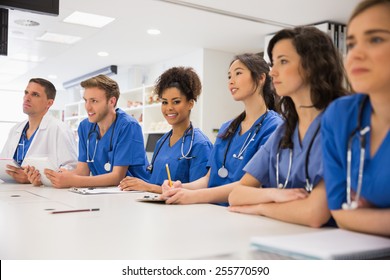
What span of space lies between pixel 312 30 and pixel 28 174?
1889 mm

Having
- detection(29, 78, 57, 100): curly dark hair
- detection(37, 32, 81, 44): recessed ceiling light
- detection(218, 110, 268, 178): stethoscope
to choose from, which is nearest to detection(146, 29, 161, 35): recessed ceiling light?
detection(37, 32, 81, 44): recessed ceiling light

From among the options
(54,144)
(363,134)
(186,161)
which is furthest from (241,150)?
(54,144)

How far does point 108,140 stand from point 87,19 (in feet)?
9.50

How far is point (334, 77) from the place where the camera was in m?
1.58

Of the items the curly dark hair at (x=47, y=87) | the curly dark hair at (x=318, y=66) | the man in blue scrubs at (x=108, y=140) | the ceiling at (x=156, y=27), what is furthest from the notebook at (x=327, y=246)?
the ceiling at (x=156, y=27)

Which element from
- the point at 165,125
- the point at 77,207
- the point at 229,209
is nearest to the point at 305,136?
the point at 229,209

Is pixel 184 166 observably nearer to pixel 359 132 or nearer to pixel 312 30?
pixel 312 30

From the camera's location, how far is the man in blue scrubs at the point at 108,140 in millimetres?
2645

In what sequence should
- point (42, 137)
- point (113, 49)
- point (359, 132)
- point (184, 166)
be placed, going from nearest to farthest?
point (359, 132)
point (184, 166)
point (42, 137)
point (113, 49)

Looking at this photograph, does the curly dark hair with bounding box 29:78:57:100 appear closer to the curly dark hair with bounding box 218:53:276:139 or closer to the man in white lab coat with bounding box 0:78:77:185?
the man in white lab coat with bounding box 0:78:77:185

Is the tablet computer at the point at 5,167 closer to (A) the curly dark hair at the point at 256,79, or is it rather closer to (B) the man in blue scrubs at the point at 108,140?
(B) the man in blue scrubs at the point at 108,140

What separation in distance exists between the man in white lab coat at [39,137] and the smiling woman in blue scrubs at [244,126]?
127 centimetres

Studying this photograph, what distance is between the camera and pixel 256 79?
224 cm

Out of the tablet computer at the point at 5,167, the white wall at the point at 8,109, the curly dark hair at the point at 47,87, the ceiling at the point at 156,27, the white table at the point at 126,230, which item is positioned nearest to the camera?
the white table at the point at 126,230
